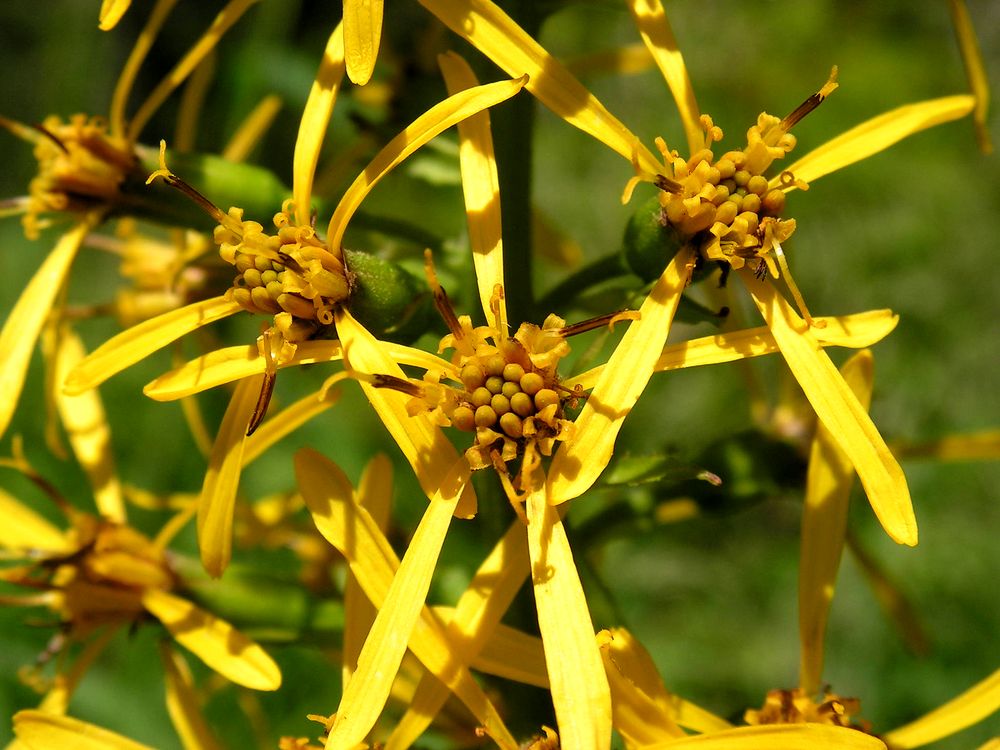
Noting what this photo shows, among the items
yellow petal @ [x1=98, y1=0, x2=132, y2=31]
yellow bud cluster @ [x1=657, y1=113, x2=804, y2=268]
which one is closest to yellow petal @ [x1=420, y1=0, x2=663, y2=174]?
yellow bud cluster @ [x1=657, y1=113, x2=804, y2=268]

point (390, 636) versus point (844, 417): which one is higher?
point (844, 417)

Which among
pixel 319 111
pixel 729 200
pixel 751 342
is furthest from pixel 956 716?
pixel 319 111

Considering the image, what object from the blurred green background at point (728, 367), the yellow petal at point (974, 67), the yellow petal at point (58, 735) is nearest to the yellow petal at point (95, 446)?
the yellow petal at point (58, 735)

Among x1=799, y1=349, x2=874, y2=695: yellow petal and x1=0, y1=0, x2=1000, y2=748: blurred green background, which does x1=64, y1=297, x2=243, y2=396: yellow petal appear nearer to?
x1=0, y1=0, x2=1000, y2=748: blurred green background

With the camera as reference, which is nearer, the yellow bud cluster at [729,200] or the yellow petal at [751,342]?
the yellow petal at [751,342]

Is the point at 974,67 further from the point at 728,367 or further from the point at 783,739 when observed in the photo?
the point at 728,367

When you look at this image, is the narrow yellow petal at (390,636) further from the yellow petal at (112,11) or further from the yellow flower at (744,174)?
the yellow petal at (112,11)

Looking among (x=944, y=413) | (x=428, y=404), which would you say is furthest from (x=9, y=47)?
(x=428, y=404)

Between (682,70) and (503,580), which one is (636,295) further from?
(503,580)
